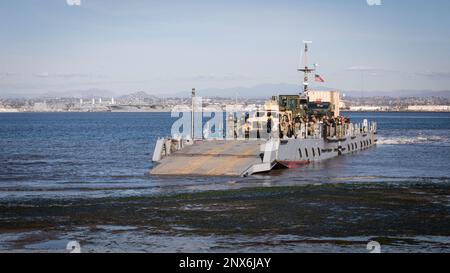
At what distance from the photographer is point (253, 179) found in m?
35.7

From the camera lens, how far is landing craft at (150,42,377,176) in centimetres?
3784

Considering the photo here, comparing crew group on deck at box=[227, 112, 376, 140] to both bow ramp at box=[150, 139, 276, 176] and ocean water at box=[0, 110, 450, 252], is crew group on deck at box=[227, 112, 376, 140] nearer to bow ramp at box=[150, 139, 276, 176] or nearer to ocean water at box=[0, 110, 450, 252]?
bow ramp at box=[150, 139, 276, 176]

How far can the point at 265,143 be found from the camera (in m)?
40.5

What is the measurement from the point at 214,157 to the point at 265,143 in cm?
322

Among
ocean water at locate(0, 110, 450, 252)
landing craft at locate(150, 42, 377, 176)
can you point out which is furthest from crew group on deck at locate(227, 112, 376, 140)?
ocean water at locate(0, 110, 450, 252)

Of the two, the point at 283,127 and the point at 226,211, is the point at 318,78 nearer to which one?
the point at 283,127

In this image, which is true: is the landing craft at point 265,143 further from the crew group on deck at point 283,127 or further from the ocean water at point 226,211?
the ocean water at point 226,211

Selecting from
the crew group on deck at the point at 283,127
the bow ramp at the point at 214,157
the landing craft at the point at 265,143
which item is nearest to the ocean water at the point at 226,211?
the bow ramp at the point at 214,157

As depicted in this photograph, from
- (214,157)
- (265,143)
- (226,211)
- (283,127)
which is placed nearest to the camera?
(226,211)

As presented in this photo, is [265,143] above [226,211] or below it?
above

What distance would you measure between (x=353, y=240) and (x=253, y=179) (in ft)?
55.3

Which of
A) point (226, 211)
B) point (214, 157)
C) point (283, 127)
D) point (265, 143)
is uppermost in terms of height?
point (283, 127)

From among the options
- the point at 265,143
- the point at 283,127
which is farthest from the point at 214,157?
the point at 283,127

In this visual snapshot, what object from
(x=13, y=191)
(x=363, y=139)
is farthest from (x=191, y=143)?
(x=363, y=139)
